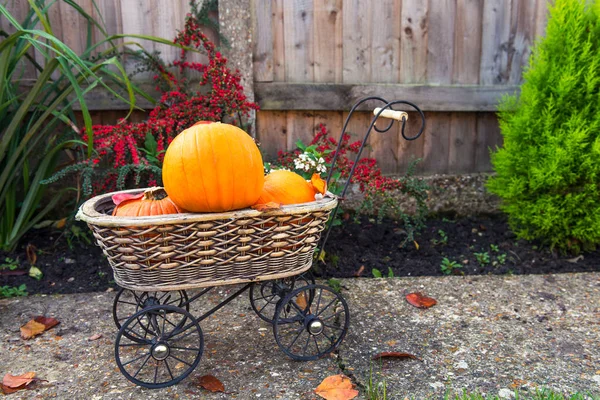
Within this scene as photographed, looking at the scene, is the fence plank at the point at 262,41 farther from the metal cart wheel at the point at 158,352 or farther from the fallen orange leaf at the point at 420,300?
the metal cart wheel at the point at 158,352

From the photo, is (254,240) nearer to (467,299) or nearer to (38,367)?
(38,367)

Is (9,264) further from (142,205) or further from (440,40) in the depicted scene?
(440,40)

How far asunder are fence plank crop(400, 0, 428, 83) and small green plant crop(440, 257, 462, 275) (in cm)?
130

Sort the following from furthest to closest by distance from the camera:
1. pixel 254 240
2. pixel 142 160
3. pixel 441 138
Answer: pixel 441 138 < pixel 142 160 < pixel 254 240

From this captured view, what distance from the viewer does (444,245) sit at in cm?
348

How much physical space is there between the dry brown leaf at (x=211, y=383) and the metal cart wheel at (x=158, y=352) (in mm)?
61

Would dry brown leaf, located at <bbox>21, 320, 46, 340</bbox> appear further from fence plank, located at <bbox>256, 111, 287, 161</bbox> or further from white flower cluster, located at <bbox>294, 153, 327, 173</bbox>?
fence plank, located at <bbox>256, 111, 287, 161</bbox>

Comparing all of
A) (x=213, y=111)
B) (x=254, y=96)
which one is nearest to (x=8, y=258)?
(x=213, y=111)

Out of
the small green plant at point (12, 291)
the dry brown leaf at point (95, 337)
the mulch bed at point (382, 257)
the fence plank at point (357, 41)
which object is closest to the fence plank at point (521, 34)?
the fence plank at point (357, 41)

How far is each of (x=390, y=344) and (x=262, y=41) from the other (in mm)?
2164

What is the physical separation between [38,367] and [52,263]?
3.61 feet

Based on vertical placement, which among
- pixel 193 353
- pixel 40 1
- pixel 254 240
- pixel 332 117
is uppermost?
pixel 40 1

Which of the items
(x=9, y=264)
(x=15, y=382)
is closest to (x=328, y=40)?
(x=9, y=264)

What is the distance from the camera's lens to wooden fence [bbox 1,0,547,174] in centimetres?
346
